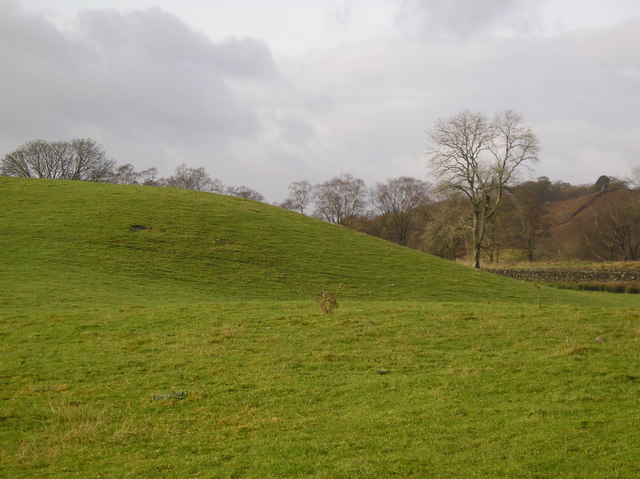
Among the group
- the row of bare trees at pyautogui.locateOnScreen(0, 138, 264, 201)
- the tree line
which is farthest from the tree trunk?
the row of bare trees at pyautogui.locateOnScreen(0, 138, 264, 201)

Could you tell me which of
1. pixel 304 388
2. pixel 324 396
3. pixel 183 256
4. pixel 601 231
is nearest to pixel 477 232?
pixel 601 231

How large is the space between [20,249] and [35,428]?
25.5 meters

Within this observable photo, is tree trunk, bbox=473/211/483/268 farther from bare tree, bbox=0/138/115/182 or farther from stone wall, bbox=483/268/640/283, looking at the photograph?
bare tree, bbox=0/138/115/182

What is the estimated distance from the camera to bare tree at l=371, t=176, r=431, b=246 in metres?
103

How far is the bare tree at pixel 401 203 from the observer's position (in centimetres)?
10312

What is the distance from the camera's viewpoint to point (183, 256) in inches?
1324

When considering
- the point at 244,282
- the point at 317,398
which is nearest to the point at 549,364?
the point at 317,398

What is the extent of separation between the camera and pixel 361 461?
22.7 ft

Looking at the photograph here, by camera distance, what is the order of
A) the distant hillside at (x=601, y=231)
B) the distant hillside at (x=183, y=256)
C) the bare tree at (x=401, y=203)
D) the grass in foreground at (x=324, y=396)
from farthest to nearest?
the bare tree at (x=401, y=203) → the distant hillside at (x=601, y=231) → the distant hillside at (x=183, y=256) → the grass in foreground at (x=324, y=396)

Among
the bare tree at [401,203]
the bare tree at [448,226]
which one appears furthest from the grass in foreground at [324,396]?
the bare tree at [401,203]

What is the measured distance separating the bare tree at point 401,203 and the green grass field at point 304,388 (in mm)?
80325

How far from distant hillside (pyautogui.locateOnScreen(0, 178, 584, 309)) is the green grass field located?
1.43m

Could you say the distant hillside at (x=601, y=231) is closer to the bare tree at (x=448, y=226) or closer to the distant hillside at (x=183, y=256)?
the bare tree at (x=448, y=226)

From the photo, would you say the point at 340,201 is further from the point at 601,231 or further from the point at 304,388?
the point at 304,388
